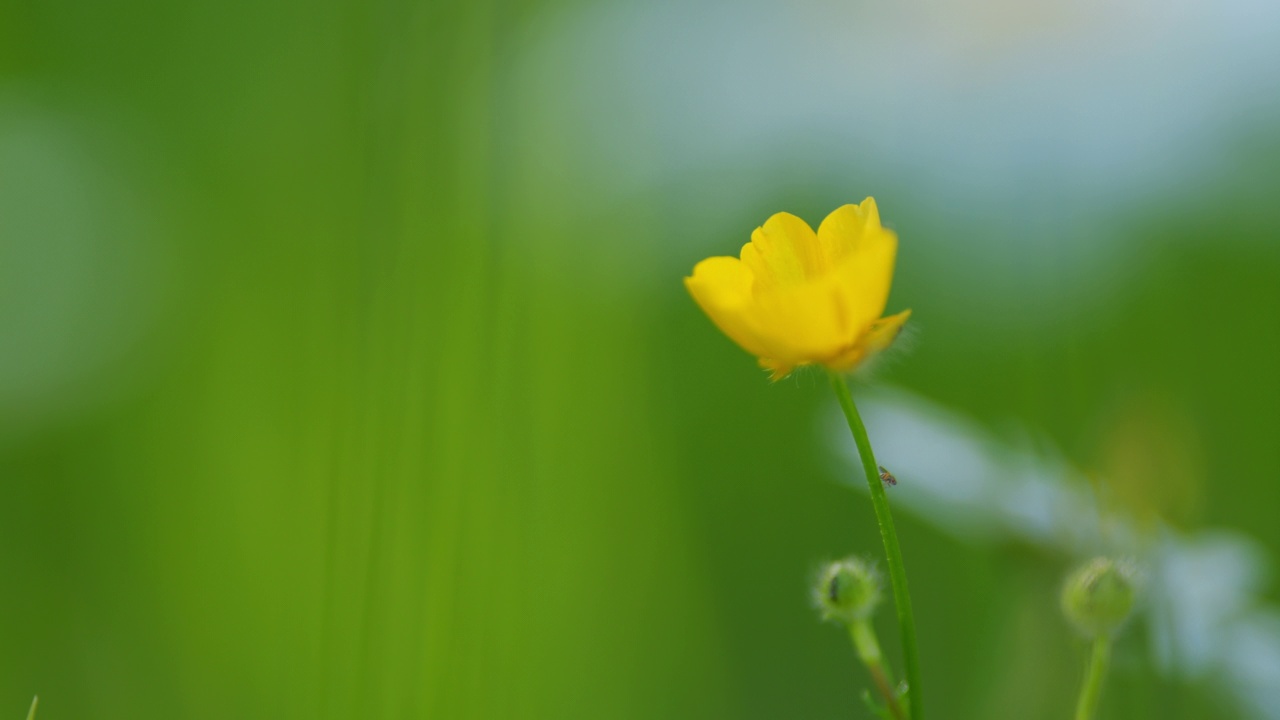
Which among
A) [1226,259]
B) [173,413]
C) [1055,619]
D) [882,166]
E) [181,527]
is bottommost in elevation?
[1055,619]

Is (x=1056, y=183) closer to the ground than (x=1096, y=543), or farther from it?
farther from it

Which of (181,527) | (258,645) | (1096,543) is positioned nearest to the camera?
(1096,543)

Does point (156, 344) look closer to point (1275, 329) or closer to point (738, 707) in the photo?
point (738, 707)

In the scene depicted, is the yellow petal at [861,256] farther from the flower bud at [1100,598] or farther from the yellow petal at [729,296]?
the flower bud at [1100,598]

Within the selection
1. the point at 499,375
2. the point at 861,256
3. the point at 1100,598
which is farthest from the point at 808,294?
the point at 499,375

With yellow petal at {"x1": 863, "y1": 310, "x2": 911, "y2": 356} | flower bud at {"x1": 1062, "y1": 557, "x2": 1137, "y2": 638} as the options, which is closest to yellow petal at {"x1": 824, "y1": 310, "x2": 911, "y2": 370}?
yellow petal at {"x1": 863, "y1": 310, "x2": 911, "y2": 356}

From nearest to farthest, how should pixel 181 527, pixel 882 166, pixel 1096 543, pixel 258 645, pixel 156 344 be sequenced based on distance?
1. pixel 1096 543
2. pixel 258 645
3. pixel 181 527
4. pixel 156 344
5. pixel 882 166

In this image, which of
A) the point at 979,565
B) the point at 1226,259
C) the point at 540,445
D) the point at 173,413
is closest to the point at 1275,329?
the point at 1226,259

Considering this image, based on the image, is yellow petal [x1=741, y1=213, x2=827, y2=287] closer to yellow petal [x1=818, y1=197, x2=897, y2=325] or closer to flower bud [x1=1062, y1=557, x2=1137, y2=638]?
yellow petal [x1=818, y1=197, x2=897, y2=325]
